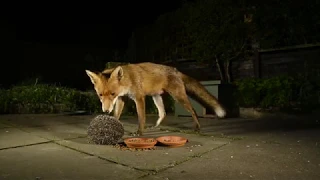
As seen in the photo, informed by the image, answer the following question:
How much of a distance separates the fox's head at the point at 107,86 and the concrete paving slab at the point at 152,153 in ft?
2.24

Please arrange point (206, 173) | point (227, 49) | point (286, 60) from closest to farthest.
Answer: point (206, 173), point (286, 60), point (227, 49)

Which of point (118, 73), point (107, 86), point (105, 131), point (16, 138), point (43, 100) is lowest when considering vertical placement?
point (16, 138)

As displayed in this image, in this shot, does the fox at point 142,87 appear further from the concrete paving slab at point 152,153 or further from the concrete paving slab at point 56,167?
the concrete paving slab at point 56,167

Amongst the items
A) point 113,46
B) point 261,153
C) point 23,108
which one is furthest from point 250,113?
point 113,46

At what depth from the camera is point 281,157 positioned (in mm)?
3623

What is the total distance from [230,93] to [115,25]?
1286 cm

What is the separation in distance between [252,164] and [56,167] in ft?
6.80

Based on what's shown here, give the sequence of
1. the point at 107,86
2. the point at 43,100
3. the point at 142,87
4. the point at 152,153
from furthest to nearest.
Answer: the point at 43,100 < the point at 142,87 < the point at 107,86 < the point at 152,153

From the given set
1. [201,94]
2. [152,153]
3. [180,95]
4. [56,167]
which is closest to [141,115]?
[180,95]

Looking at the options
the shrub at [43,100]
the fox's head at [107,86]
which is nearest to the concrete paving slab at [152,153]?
the fox's head at [107,86]

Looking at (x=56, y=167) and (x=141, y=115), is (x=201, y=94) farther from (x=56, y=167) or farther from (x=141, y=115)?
(x=56, y=167)

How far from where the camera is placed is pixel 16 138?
200 inches

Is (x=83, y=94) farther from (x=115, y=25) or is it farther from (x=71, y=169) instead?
(x=115, y=25)

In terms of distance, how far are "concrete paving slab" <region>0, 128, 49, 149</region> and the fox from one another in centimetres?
122
